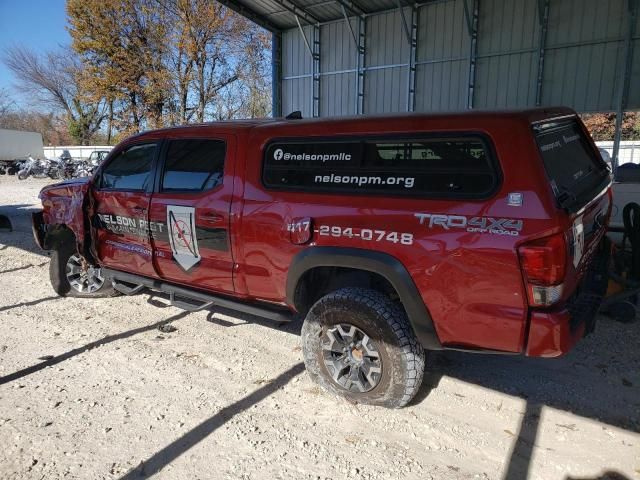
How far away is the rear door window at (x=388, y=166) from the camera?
2.68 metres

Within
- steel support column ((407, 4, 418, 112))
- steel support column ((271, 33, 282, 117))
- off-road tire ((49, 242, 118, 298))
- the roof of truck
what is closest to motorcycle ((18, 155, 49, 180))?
steel support column ((271, 33, 282, 117))

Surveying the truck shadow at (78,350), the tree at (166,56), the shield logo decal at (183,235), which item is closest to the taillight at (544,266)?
the shield logo decal at (183,235)

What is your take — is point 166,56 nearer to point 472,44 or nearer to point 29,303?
point 472,44

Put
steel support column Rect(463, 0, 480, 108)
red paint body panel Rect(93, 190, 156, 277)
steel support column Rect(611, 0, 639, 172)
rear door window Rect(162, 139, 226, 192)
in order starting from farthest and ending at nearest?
steel support column Rect(463, 0, 480, 108)
steel support column Rect(611, 0, 639, 172)
red paint body panel Rect(93, 190, 156, 277)
rear door window Rect(162, 139, 226, 192)

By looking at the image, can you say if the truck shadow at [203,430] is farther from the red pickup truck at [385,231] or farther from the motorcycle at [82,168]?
the motorcycle at [82,168]

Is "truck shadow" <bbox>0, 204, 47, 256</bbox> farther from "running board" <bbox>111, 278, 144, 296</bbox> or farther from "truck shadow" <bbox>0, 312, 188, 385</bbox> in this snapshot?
"truck shadow" <bbox>0, 312, 188, 385</bbox>

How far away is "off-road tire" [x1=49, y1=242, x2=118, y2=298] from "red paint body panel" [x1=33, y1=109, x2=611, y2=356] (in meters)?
2.33

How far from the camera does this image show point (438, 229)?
8.82 feet

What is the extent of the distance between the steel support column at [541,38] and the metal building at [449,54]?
0.02 meters

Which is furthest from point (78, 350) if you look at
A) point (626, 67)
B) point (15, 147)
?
point (15, 147)

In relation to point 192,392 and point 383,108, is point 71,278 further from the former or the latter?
point 383,108

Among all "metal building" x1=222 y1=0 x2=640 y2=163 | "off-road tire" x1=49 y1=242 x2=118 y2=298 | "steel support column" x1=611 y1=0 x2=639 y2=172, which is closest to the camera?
"off-road tire" x1=49 y1=242 x2=118 y2=298

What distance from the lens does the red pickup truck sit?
2533 millimetres

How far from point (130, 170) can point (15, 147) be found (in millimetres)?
34483
